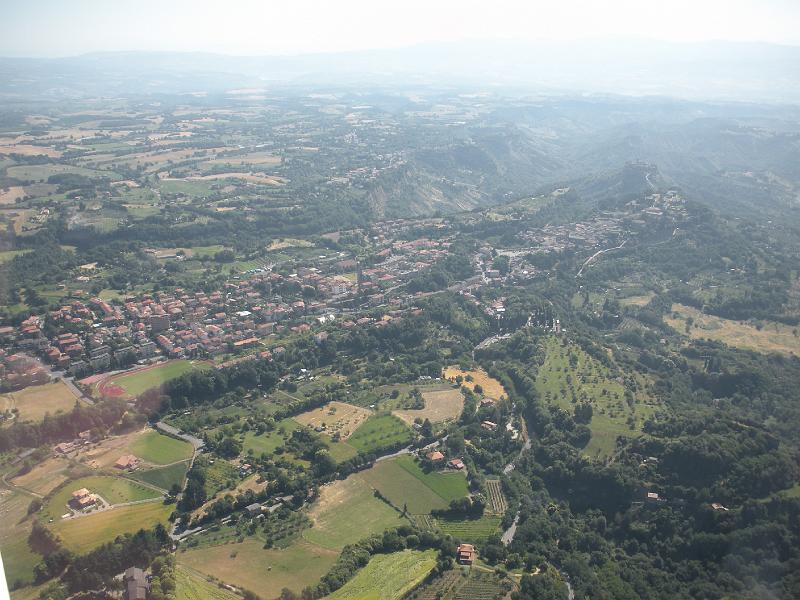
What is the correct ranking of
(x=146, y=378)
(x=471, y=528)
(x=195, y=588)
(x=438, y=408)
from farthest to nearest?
1. (x=146, y=378)
2. (x=438, y=408)
3. (x=471, y=528)
4. (x=195, y=588)

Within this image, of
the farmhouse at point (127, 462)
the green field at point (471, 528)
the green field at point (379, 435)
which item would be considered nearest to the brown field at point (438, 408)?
the green field at point (379, 435)

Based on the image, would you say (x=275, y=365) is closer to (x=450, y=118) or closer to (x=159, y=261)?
(x=159, y=261)

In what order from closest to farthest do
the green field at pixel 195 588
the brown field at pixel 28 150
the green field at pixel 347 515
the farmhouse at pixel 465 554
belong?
the green field at pixel 195 588
the farmhouse at pixel 465 554
the green field at pixel 347 515
the brown field at pixel 28 150

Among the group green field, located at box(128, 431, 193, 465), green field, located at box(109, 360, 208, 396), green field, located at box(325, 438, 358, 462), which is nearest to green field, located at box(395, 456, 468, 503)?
green field, located at box(325, 438, 358, 462)

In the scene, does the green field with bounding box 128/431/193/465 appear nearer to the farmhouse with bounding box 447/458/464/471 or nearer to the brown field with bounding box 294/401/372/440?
the brown field with bounding box 294/401/372/440

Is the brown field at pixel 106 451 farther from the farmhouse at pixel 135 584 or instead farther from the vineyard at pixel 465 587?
the vineyard at pixel 465 587

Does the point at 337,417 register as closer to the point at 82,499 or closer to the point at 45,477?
the point at 82,499

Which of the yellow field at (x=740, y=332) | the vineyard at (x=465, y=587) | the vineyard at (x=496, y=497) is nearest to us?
the vineyard at (x=465, y=587)

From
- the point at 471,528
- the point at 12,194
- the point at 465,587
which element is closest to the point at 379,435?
the point at 471,528
